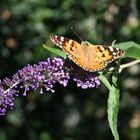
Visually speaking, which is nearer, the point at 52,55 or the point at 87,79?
the point at 87,79

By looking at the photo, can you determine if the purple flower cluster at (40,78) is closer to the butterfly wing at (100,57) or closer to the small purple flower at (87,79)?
the small purple flower at (87,79)

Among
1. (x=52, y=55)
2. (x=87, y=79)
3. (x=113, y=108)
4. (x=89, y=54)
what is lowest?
(x=113, y=108)

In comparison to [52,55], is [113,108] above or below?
below

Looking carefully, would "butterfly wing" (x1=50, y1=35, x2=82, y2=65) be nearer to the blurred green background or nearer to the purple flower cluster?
the purple flower cluster

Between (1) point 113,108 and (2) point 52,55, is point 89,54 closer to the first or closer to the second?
(1) point 113,108

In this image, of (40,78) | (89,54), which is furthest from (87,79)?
(40,78)

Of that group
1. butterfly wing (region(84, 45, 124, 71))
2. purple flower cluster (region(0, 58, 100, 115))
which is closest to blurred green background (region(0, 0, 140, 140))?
butterfly wing (region(84, 45, 124, 71))
